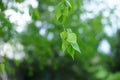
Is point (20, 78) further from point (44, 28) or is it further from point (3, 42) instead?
point (3, 42)

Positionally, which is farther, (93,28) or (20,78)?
(20,78)

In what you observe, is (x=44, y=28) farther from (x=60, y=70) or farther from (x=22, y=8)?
(x=60, y=70)

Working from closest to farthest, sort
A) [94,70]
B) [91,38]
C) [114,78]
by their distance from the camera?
[91,38] < [114,78] < [94,70]

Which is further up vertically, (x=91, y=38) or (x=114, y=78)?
(x=91, y=38)

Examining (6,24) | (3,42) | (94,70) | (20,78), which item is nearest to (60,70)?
(94,70)

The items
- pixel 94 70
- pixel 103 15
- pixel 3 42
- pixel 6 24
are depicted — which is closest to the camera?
pixel 6 24

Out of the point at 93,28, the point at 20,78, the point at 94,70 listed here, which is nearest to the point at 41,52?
the point at 93,28

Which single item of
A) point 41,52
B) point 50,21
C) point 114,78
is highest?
point 50,21

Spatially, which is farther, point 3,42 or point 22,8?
point 3,42

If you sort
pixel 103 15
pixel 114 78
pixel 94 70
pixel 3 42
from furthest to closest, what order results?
pixel 94 70
pixel 114 78
pixel 103 15
pixel 3 42
